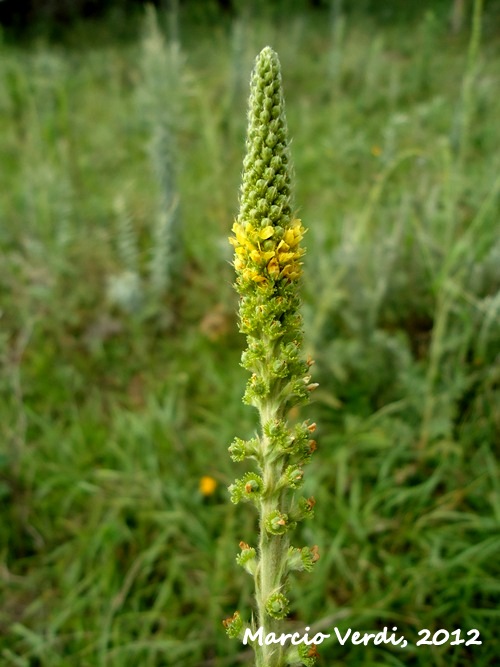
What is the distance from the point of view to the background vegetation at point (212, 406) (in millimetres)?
2420

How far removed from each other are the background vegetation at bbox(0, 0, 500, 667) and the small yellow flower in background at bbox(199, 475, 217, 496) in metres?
0.04

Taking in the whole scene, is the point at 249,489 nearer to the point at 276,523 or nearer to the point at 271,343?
the point at 276,523

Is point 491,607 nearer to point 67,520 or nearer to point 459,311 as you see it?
point 459,311

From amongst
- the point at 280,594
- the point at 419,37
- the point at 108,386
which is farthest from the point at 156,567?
the point at 419,37

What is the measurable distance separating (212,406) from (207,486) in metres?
0.61

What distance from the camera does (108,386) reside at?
359 cm

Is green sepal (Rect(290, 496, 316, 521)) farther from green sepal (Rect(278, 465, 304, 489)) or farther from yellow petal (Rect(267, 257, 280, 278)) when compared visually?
yellow petal (Rect(267, 257, 280, 278))

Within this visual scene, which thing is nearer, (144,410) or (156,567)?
(156,567)

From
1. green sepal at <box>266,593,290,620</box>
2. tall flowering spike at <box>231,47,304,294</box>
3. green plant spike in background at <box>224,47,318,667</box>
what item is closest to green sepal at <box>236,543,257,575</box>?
green plant spike in background at <box>224,47,318,667</box>

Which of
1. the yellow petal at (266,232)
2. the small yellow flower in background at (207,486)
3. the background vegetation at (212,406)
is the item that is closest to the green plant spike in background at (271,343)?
the yellow petal at (266,232)

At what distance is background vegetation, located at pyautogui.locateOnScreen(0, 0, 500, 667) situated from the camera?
242cm

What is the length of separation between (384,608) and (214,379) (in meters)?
1.51

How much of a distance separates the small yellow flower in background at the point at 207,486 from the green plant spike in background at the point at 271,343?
1475mm

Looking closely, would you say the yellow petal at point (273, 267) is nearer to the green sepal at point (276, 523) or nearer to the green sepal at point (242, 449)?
the green sepal at point (242, 449)
